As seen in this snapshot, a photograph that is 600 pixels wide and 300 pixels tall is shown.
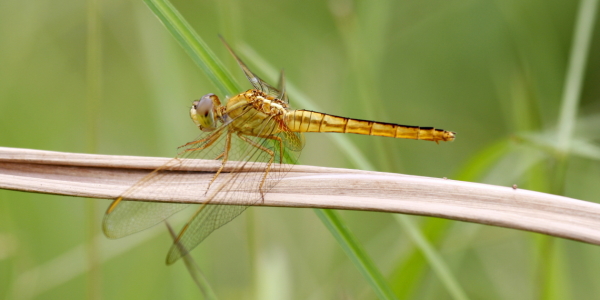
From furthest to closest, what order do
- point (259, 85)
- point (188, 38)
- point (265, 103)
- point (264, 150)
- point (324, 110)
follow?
point (324, 110) < point (259, 85) < point (265, 103) < point (264, 150) < point (188, 38)

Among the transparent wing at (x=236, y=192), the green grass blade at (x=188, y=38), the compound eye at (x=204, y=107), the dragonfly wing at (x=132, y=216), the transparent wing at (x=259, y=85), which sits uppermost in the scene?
the transparent wing at (x=259, y=85)

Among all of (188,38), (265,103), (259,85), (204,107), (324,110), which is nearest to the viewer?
(188,38)

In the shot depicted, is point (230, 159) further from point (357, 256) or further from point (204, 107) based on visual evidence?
point (357, 256)

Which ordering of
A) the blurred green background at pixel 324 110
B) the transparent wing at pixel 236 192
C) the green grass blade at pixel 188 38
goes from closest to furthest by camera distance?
the green grass blade at pixel 188 38
the transparent wing at pixel 236 192
the blurred green background at pixel 324 110

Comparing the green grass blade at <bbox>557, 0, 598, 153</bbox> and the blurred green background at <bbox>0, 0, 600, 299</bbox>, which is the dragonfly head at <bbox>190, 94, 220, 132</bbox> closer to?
the blurred green background at <bbox>0, 0, 600, 299</bbox>

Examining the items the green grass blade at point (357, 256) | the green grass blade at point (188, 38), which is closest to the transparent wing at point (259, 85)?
the green grass blade at point (188, 38)

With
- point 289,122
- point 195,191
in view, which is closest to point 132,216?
point 195,191

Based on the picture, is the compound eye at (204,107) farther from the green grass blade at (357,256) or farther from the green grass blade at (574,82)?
the green grass blade at (574,82)
